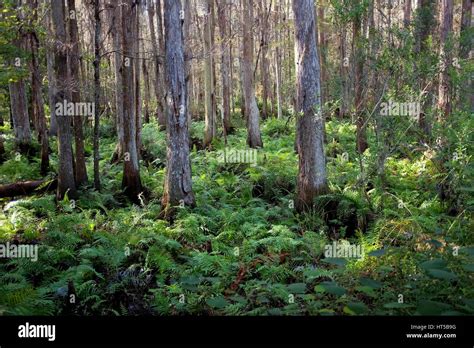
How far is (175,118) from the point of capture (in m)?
9.14

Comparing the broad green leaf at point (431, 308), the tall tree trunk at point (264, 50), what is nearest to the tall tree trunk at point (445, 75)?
the broad green leaf at point (431, 308)

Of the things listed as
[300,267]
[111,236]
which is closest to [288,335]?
[300,267]

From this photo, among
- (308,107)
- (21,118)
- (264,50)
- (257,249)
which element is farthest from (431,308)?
(264,50)

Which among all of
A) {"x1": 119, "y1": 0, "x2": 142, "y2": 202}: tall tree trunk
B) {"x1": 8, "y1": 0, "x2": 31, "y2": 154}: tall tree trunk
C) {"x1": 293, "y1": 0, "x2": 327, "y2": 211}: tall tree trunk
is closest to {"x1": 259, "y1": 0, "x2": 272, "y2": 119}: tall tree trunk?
{"x1": 119, "y1": 0, "x2": 142, "y2": 202}: tall tree trunk

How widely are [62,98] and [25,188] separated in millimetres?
2933

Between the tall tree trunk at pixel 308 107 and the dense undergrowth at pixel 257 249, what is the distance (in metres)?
0.46

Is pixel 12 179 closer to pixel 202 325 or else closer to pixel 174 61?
pixel 174 61

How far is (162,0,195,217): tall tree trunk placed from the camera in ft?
29.3

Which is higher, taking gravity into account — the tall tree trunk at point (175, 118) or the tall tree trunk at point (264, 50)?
the tall tree trunk at point (264, 50)

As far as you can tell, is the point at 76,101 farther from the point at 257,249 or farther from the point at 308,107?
the point at 257,249

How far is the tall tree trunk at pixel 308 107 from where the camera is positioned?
353 inches

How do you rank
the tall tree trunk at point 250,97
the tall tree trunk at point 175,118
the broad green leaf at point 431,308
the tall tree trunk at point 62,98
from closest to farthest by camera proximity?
the broad green leaf at point 431,308
the tall tree trunk at point 175,118
the tall tree trunk at point 62,98
the tall tree trunk at point 250,97

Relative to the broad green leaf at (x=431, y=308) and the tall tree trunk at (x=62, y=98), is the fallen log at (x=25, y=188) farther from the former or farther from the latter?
the broad green leaf at (x=431, y=308)

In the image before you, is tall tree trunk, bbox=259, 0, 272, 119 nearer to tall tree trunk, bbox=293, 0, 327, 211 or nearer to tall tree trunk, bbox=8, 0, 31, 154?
tall tree trunk, bbox=8, 0, 31, 154
